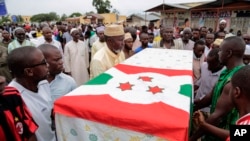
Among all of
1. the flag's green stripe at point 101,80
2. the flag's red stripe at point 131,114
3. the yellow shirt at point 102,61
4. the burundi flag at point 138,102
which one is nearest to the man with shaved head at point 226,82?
the burundi flag at point 138,102

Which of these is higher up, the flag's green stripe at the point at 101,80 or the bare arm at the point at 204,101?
the flag's green stripe at the point at 101,80

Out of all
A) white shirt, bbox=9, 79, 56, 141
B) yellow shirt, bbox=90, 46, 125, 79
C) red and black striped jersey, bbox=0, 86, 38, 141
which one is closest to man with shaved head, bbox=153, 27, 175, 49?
yellow shirt, bbox=90, 46, 125, 79

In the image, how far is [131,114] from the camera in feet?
4.04

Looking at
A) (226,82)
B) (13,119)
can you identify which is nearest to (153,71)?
(226,82)

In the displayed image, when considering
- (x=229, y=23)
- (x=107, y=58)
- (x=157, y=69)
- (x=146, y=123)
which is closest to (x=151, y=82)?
(x=157, y=69)

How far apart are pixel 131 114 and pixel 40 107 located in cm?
84

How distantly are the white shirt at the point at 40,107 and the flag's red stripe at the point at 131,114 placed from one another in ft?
1.04

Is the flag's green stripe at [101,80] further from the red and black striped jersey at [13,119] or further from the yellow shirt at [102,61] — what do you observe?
the red and black striped jersey at [13,119]

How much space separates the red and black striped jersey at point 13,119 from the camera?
115 cm

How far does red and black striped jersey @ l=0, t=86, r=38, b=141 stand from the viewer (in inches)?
45.3

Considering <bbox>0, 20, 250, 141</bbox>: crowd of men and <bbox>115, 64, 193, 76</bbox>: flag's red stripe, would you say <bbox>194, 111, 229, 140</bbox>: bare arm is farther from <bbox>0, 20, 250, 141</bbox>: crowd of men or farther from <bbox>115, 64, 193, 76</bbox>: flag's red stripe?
<bbox>115, 64, 193, 76</bbox>: flag's red stripe

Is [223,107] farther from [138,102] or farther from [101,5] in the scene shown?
[101,5]

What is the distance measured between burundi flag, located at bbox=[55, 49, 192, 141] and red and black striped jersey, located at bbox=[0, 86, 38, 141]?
0.68 feet

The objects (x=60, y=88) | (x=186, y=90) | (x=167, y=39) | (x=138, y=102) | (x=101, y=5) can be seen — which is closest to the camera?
(x=138, y=102)
